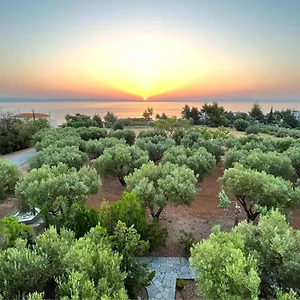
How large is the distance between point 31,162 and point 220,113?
35063mm

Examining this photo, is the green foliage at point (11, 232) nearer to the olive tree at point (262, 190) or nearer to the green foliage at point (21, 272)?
the green foliage at point (21, 272)

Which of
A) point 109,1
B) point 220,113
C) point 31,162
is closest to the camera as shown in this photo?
point 31,162

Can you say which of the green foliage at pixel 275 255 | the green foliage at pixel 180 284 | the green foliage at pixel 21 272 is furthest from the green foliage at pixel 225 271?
the green foliage at pixel 21 272

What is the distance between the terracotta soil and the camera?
9.62 m

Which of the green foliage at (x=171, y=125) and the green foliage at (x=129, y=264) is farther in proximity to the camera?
the green foliage at (x=171, y=125)

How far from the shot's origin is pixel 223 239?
18.7ft

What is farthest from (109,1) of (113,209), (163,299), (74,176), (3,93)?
(3,93)

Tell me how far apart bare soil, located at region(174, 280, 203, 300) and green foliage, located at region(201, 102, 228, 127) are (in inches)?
1440

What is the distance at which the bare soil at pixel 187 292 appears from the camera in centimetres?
702

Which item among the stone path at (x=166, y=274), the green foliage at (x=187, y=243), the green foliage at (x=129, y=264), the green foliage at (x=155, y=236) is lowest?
the stone path at (x=166, y=274)

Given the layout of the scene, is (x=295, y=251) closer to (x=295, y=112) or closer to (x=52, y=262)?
(x=52, y=262)

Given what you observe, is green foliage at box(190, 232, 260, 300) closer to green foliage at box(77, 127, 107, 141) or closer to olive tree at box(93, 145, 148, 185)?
olive tree at box(93, 145, 148, 185)

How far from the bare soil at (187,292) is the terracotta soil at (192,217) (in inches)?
55.5

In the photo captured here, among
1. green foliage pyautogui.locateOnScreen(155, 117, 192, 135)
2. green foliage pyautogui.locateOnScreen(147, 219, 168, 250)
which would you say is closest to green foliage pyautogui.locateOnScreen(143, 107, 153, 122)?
green foliage pyautogui.locateOnScreen(155, 117, 192, 135)
